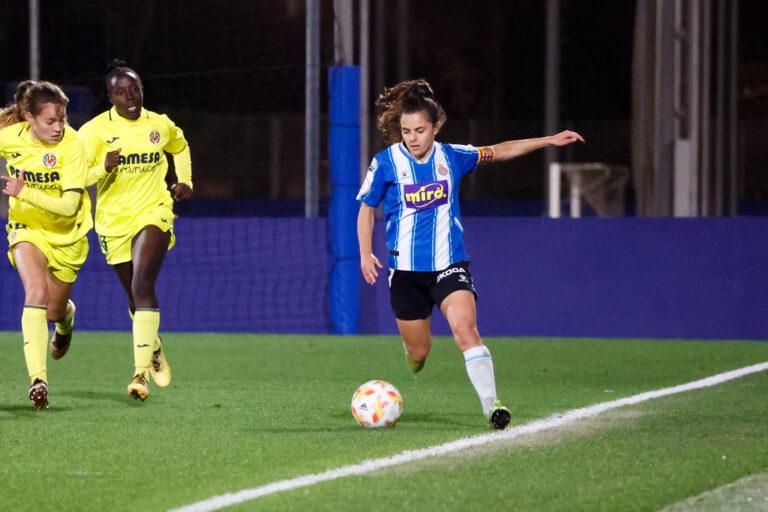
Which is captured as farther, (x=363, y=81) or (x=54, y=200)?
(x=363, y=81)

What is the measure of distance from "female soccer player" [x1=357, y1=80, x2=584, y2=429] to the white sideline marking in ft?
1.94

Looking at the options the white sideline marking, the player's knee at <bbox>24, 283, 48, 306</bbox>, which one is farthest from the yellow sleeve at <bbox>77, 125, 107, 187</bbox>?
the white sideline marking

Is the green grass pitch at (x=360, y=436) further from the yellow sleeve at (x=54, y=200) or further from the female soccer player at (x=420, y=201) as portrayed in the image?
the yellow sleeve at (x=54, y=200)

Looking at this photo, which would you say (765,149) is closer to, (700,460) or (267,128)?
(267,128)

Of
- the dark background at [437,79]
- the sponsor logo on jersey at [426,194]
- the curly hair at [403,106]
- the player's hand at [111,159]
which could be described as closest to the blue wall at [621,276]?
the player's hand at [111,159]

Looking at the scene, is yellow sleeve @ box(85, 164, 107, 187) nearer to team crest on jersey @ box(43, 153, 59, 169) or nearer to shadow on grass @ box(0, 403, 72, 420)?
team crest on jersey @ box(43, 153, 59, 169)

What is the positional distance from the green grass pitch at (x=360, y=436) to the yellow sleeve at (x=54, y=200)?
109 cm

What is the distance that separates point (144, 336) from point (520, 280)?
659cm

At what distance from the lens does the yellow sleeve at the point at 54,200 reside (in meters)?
8.78

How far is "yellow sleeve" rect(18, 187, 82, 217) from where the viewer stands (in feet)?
28.8

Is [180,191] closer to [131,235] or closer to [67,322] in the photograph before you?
[131,235]

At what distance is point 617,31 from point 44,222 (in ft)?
99.1

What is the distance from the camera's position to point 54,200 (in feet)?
29.0

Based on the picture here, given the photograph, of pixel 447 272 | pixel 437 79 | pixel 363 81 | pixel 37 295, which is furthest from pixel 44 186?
pixel 437 79
